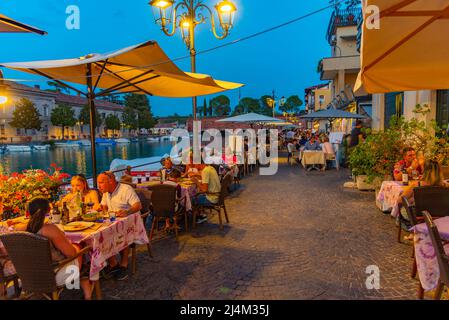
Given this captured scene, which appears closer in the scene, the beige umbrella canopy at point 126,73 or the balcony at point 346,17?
the beige umbrella canopy at point 126,73

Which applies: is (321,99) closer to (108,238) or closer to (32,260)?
(108,238)

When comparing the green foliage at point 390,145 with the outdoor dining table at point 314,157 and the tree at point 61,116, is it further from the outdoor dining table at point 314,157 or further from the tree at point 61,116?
the tree at point 61,116

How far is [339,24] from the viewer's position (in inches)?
1166

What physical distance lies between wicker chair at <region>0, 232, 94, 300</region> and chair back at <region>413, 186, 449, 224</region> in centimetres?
431

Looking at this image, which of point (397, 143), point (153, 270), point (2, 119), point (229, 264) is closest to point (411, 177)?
point (397, 143)

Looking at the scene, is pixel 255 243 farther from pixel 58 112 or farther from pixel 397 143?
pixel 58 112

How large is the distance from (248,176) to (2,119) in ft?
180

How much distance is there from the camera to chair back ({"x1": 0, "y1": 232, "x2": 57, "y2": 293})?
286cm

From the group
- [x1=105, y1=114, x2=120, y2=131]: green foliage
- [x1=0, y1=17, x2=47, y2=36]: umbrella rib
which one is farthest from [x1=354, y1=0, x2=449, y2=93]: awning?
[x1=105, y1=114, x2=120, y2=131]: green foliage

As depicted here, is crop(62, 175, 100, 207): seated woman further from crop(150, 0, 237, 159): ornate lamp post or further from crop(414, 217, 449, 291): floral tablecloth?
crop(150, 0, 237, 159): ornate lamp post

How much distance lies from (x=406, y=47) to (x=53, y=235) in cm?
408

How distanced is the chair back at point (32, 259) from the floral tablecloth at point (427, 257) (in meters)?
3.53

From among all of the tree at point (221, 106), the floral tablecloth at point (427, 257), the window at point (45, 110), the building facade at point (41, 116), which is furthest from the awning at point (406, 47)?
the tree at point (221, 106)

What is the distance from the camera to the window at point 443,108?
815 cm
